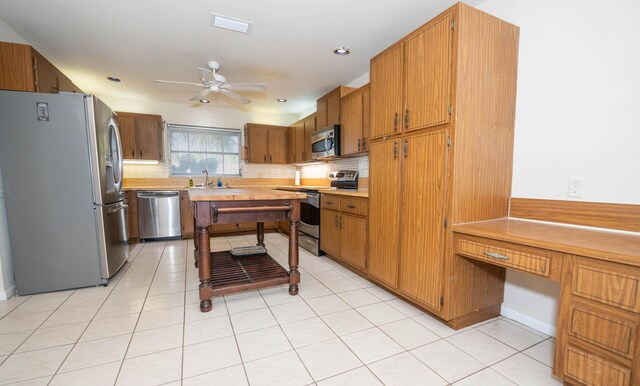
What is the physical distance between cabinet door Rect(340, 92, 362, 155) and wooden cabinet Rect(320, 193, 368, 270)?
679mm

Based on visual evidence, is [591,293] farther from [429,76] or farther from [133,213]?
[133,213]

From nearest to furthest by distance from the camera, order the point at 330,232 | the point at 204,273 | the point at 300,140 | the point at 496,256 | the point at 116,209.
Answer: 1. the point at 496,256
2. the point at 204,273
3. the point at 116,209
4. the point at 330,232
5. the point at 300,140

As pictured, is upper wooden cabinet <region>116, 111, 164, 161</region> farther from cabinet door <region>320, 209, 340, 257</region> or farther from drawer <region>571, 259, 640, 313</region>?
drawer <region>571, 259, 640, 313</region>

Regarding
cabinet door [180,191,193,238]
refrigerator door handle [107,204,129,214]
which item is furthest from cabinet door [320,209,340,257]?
cabinet door [180,191,193,238]

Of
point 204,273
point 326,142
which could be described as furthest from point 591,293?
point 326,142

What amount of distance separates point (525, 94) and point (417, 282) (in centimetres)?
161

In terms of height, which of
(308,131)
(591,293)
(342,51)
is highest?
(342,51)

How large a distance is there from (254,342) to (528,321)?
1973 mm

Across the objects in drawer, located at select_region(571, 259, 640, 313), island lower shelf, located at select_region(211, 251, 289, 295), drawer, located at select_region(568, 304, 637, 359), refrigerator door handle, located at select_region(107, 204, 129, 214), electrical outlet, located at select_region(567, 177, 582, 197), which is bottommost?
island lower shelf, located at select_region(211, 251, 289, 295)

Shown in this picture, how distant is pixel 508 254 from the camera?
4.86ft

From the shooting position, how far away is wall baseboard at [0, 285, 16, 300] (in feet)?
7.51

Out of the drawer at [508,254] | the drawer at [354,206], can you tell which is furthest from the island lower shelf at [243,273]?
the drawer at [508,254]

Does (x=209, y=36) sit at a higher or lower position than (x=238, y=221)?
higher

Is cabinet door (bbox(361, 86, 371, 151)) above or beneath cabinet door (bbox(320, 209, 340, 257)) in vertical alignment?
above
